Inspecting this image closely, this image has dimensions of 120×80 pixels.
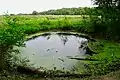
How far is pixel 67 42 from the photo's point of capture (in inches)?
530

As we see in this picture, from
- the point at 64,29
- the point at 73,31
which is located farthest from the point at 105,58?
the point at 64,29

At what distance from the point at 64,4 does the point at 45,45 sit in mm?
11517

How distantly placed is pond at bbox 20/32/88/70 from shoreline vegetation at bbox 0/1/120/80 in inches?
18.1

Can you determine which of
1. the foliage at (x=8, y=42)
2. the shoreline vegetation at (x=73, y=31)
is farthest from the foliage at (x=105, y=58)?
the foliage at (x=8, y=42)

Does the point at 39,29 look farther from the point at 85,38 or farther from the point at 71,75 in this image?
the point at 71,75

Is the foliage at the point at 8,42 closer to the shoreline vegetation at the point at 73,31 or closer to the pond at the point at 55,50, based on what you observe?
the shoreline vegetation at the point at 73,31

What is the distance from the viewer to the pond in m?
9.98

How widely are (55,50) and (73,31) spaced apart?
3708 mm

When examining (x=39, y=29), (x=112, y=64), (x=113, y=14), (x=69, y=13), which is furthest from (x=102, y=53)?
(x=69, y=13)

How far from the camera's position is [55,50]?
38.9 ft

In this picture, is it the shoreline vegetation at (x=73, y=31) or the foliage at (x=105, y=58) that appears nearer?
the shoreline vegetation at (x=73, y=31)

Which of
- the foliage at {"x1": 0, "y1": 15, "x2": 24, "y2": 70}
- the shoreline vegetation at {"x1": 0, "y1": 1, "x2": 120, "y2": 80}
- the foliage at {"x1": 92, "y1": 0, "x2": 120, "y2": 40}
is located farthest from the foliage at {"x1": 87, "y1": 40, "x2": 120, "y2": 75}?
the foliage at {"x1": 0, "y1": 15, "x2": 24, "y2": 70}

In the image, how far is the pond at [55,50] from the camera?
32.8 feet

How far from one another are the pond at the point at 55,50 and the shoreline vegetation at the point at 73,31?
0.46 metres
